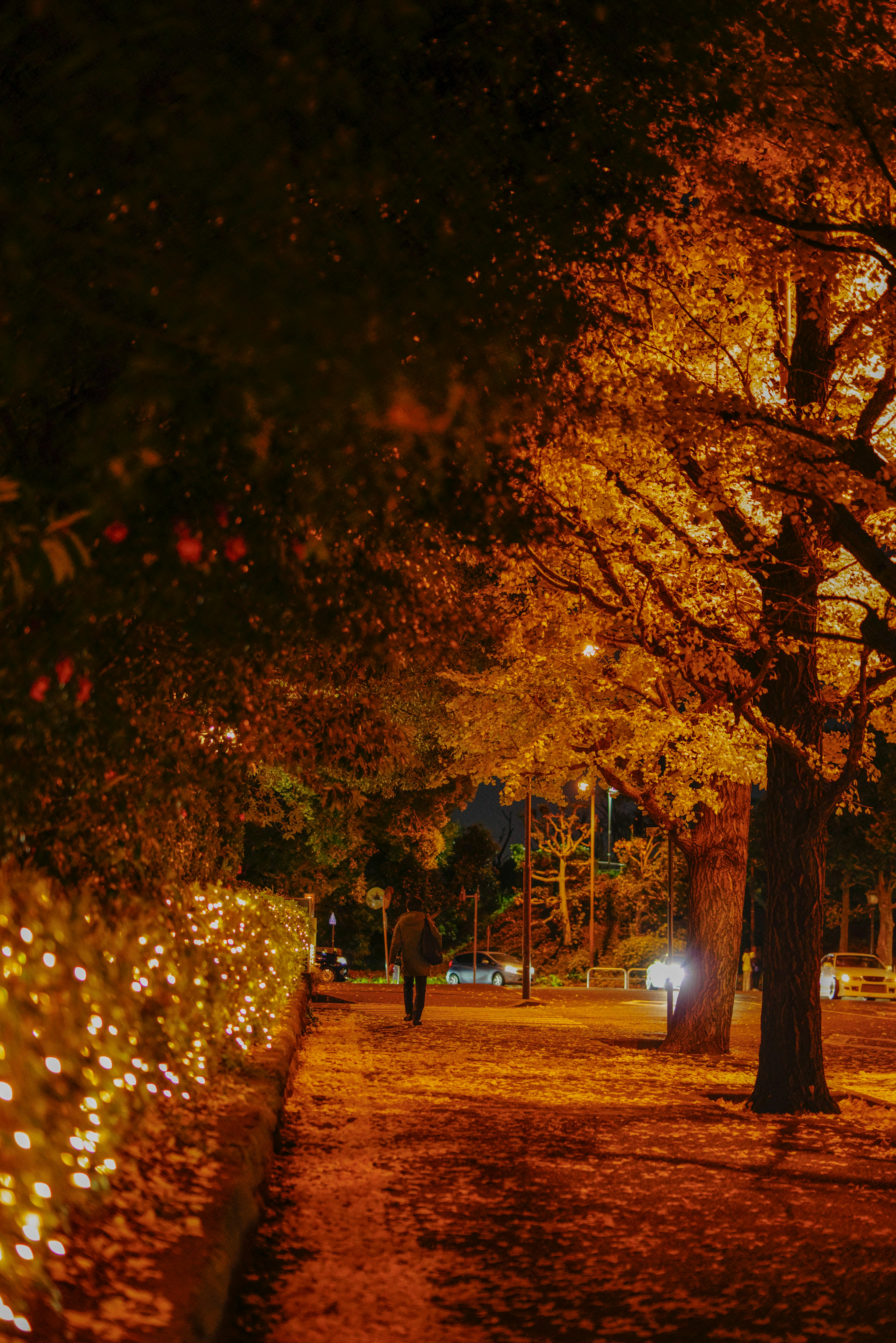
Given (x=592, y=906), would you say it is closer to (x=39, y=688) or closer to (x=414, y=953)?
(x=414, y=953)

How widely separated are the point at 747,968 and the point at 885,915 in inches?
618

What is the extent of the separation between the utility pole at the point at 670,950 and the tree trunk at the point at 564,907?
33531mm

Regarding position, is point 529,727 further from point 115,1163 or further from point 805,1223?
point 115,1163

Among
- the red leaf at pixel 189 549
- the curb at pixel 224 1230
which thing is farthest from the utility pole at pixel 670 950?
the red leaf at pixel 189 549

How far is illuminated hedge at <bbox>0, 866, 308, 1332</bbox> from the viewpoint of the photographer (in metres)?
3.79

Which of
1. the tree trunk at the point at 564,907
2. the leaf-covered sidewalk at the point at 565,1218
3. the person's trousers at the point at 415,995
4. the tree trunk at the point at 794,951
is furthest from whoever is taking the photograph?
the tree trunk at the point at 564,907

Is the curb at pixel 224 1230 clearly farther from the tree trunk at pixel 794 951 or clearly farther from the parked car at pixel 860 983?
the parked car at pixel 860 983

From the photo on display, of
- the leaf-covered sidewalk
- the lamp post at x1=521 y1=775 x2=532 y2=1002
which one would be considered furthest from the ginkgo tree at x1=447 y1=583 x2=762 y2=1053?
the lamp post at x1=521 y1=775 x2=532 y2=1002

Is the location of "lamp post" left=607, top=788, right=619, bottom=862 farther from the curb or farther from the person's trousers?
the curb

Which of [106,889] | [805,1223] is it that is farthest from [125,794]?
[805,1223]

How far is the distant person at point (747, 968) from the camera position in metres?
47.4

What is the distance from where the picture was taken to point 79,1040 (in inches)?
190

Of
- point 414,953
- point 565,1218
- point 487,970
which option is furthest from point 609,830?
point 565,1218

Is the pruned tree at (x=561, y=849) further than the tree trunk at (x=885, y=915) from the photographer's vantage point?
No
